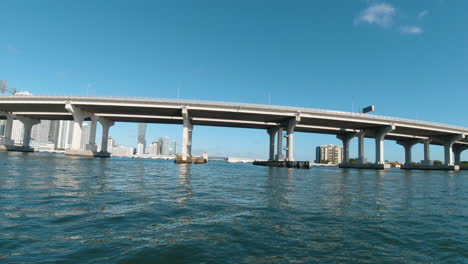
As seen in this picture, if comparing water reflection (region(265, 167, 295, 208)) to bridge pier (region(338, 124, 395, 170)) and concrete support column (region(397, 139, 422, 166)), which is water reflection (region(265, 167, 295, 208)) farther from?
concrete support column (region(397, 139, 422, 166))

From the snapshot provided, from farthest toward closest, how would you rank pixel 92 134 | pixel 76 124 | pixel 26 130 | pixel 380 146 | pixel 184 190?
pixel 26 130
pixel 380 146
pixel 92 134
pixel 76 124
pixel 184 190

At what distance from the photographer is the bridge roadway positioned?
62.7m

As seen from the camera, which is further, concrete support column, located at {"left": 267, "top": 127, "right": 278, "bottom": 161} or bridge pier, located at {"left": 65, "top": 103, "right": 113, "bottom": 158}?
concrete support column, located at {"left": 267, "top": 127, "right": 278, "bottom": 161}

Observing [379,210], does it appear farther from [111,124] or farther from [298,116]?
[111,124]

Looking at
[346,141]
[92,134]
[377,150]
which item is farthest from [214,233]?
[346,141]

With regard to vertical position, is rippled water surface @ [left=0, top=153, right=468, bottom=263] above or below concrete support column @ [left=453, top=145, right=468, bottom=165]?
below

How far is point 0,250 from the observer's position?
448cm

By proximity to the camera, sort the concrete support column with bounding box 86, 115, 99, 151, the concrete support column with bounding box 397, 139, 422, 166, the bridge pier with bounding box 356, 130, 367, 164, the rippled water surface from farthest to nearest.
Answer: the concrete support column with bounding box 397, 139, 422, 166 < the bridge pier with bounding box 356, 130, 367, 164 < the concrete support column with bounding box 86, 115, 99, 151 < the rippled water surface

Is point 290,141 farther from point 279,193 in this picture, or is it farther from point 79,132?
point 79,132

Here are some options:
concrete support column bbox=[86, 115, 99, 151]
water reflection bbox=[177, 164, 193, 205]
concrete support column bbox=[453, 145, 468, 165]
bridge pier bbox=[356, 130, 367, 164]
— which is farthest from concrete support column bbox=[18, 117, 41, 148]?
concrete support column bbox=[453, 145, 468, 165]

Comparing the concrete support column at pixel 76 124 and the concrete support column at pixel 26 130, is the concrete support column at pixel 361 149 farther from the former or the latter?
the concrete support column at pixel 26 130

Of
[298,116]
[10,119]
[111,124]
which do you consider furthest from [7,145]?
[298,116]

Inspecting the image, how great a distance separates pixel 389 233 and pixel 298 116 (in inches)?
2349

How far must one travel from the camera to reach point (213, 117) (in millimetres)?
76188
